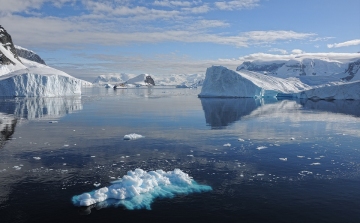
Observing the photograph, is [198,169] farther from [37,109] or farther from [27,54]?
[27,54]

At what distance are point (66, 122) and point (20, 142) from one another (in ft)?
32.2

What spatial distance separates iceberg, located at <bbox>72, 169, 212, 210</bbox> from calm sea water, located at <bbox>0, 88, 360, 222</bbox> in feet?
1.18

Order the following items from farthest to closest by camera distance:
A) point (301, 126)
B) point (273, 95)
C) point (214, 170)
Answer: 1. point (273, 95)
2. point (301, 126)
3. point (214, 170)

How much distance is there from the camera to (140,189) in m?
12.2

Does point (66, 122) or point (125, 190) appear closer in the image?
point (125, 190)

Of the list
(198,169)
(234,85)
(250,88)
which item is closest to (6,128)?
(198,169)

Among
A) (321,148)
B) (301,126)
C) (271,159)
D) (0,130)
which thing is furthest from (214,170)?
(0,130)

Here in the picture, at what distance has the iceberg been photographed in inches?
447

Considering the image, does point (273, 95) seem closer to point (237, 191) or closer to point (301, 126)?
point (301, 126)

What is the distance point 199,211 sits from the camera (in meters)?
10.7

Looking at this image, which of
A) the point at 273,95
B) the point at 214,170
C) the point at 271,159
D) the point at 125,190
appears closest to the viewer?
the point at 125,190

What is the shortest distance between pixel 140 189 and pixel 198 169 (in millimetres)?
3662

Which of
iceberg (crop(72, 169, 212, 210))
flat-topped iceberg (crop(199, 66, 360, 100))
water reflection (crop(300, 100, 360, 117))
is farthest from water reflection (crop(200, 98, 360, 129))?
iceberg (crop(72, 169, 212, 210))

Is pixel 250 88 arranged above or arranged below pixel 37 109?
above
